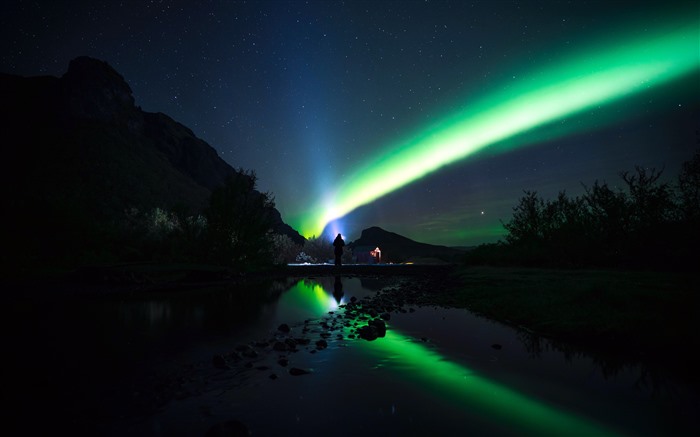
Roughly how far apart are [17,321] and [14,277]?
16.4m

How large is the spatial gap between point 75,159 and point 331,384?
385 feet

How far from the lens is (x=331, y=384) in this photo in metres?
6.03

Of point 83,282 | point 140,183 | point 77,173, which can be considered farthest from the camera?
point 140,183

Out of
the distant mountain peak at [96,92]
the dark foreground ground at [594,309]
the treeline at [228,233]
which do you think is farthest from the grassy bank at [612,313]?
the distant mountain peak at [96,92]

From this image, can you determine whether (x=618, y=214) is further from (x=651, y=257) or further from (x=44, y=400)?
(x=44, y=400)

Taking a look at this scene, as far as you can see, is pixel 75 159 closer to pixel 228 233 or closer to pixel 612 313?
pixel 228 233

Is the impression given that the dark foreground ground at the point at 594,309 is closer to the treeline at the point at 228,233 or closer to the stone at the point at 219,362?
the stone at the point at 219,362

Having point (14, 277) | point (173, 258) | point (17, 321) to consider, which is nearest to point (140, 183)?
point (173, 258)

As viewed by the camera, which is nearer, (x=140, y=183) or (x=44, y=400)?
(x=44, y=400)

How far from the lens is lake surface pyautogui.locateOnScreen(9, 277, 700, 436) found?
461 cm

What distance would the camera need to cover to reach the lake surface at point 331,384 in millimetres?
4609

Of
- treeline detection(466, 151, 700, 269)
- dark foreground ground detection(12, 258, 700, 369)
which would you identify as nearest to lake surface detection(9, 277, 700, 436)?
dark foreground ground detection(12, 258, 700, 369)

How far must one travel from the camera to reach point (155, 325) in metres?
10.8

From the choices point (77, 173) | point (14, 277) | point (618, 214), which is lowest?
point (14, 277)
